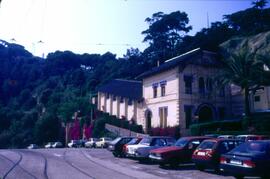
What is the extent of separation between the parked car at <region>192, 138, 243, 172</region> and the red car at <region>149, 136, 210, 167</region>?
1442 millimetres

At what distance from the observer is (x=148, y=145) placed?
2003 cm

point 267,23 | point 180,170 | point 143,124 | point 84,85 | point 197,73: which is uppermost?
point 267,23

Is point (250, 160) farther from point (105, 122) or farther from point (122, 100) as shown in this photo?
point (122, 100)

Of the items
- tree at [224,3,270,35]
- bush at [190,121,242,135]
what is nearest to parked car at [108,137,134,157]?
bush at [190,121,242,135]

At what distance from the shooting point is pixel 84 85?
90.1 metres

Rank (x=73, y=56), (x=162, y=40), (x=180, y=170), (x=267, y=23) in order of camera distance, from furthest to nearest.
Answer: (x=73, y=56)
(x=162, y=40)
(x=267, y=23)
(x=180, y=170)

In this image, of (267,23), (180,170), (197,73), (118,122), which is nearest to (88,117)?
(118,122)

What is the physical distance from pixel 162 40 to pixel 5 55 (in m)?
43.7

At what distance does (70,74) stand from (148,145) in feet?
268

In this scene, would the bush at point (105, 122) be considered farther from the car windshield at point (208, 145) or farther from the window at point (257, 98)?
the car windshield at point (208, 145)

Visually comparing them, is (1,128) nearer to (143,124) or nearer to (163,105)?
(143,124)

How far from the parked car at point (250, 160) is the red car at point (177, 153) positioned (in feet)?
15.2

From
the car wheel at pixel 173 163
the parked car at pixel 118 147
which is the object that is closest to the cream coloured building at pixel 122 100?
the parked car at pixel 118 147

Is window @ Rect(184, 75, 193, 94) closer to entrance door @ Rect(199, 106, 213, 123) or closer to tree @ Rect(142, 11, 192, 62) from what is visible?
entrance door @ Rect(199, 106, 213, 123)
